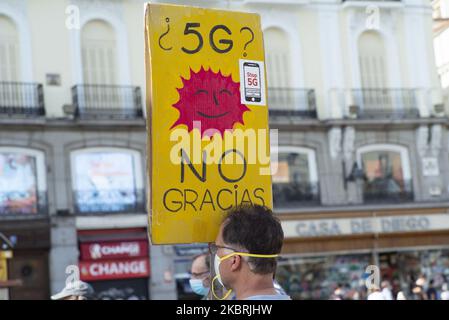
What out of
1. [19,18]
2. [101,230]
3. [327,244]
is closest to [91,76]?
[19,18]

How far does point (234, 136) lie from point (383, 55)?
68.4 ft

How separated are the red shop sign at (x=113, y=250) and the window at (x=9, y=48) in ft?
14.5

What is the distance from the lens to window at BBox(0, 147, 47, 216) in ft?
65.1

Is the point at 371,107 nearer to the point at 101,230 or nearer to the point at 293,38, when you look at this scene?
the point at 293,38

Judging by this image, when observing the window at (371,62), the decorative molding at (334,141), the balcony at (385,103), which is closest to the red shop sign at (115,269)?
the decorative molding at (334,141)

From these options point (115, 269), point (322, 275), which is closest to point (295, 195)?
point (322, 275)

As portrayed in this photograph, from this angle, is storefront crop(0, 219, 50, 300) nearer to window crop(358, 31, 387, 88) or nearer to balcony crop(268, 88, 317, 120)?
balcony crop(268, 88, 317, 120)

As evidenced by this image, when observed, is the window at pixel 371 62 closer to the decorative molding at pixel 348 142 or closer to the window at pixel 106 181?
the decorative molding at pixel 348 142

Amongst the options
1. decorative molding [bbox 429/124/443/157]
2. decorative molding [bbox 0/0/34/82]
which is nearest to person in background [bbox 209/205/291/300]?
decorative molding [bbox 0/0/34/82]

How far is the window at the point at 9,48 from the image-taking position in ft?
67.7

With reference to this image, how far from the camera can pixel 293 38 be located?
23500 millimetres

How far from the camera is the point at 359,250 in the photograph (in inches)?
907

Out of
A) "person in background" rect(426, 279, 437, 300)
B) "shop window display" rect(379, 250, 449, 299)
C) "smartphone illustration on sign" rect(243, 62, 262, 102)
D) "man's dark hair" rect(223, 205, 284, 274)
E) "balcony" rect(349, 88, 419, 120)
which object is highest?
"balcony" rect(349, 88, 419, 120)

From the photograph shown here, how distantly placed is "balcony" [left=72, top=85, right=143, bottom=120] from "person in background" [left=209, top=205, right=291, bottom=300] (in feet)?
57.4
